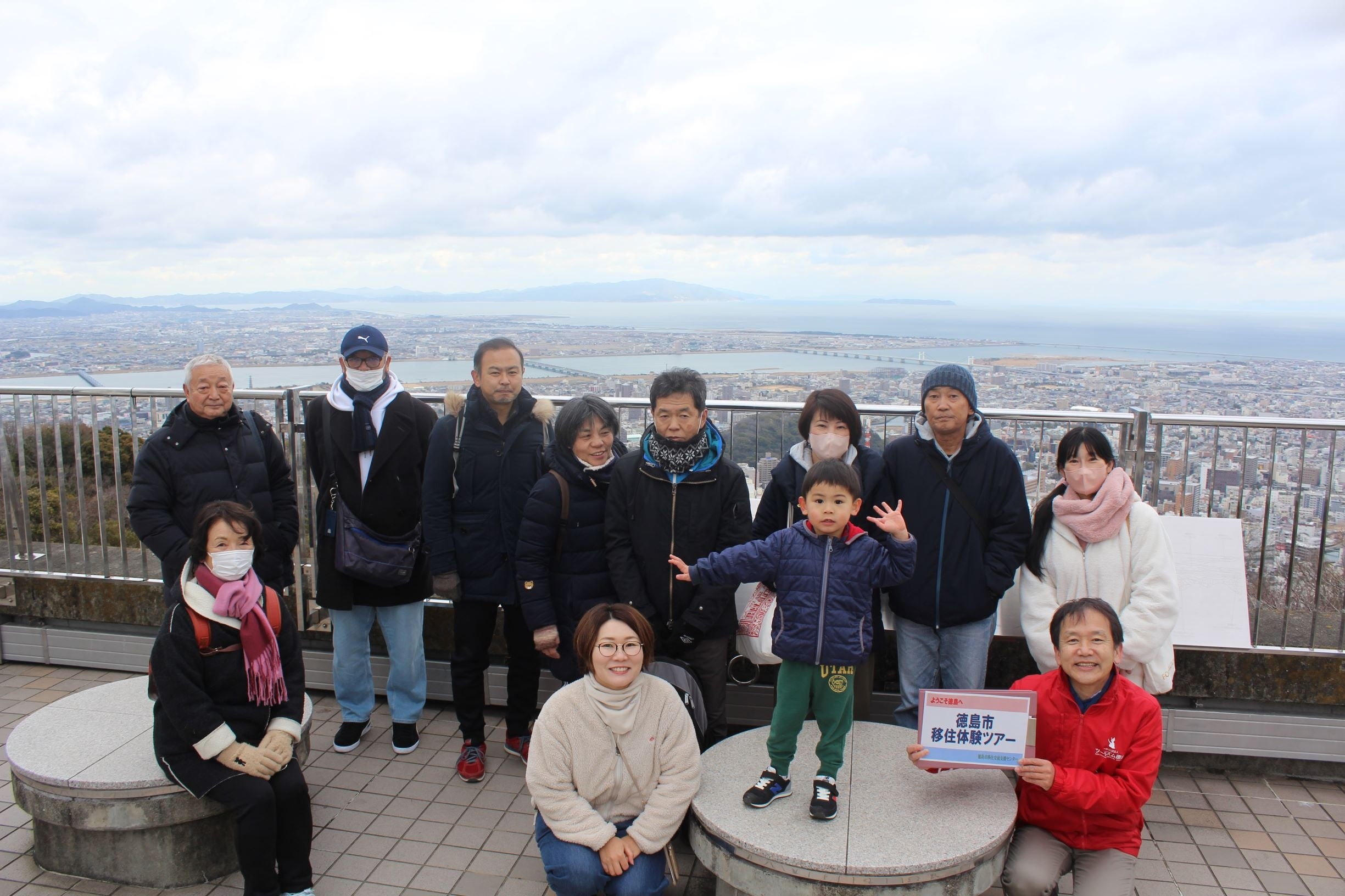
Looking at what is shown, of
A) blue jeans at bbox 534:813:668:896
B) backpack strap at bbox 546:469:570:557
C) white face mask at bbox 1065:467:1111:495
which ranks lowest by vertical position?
blue jeans at bbox 534:813:668:896

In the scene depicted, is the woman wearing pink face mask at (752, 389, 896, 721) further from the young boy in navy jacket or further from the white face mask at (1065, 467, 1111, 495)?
the white face mask at (1065, 467, 1111, 495)

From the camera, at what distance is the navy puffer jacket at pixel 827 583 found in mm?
3334

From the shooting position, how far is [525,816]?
4125mm

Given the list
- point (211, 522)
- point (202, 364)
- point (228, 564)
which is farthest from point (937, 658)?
point (202, 364)

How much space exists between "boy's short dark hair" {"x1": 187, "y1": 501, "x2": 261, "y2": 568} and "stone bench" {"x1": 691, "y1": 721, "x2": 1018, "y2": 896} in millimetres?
2116

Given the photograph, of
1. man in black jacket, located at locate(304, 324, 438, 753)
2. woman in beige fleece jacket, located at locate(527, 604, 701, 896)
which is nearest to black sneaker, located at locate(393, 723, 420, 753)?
man in black jacket, located at locate(304, 324, 438, 753)

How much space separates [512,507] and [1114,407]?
130 inches

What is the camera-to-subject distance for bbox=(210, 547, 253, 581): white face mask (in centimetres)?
348

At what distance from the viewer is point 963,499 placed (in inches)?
150

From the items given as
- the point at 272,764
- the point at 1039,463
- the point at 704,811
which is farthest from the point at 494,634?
the point at 1039,463

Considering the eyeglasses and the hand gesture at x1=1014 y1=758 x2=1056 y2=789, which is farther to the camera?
the eyeglasses

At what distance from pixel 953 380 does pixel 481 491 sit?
2281 mm

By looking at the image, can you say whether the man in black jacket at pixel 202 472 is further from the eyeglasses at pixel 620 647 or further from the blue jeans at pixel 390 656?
the eyeglasses at pixel 620 647

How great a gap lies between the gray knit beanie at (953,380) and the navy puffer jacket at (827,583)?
0.81 metres
